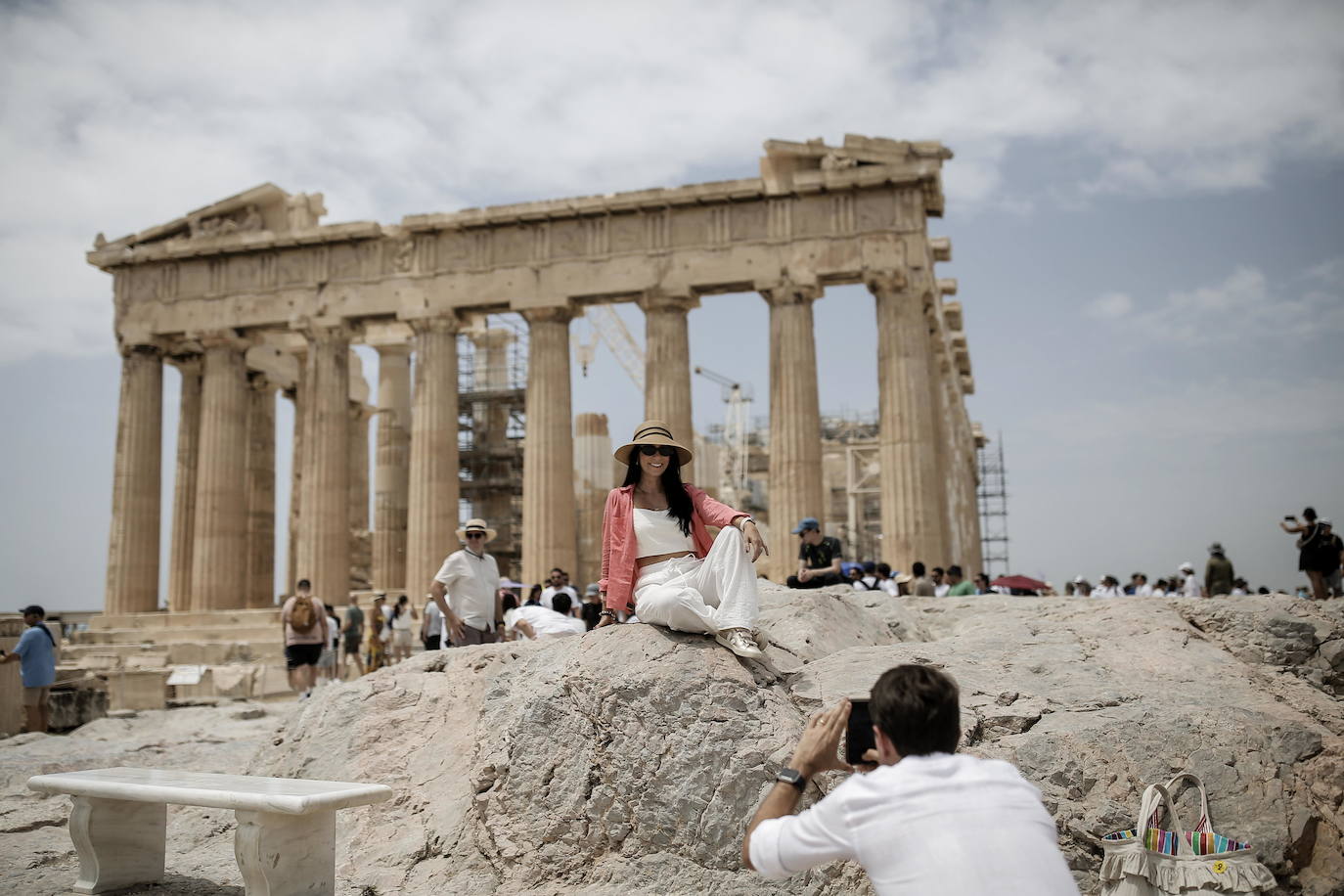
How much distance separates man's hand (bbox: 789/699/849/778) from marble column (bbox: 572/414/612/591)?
30585 mm

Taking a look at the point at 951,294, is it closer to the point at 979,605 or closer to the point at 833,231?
the point at 833,231

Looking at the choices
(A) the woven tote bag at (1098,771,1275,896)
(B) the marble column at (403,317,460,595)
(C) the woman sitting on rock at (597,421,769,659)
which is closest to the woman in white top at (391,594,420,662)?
(B) the marble column at (403,317,460,595)

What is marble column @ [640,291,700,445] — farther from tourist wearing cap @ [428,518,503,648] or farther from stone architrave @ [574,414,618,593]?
tourist wearing cap @ [428,518,503,648]

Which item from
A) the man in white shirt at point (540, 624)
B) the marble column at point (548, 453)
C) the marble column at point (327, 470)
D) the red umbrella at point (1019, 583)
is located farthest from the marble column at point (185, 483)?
the man in white shirt at point (540, 624)

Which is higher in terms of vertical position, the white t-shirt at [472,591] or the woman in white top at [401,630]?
the white t-shirt at [472,591]

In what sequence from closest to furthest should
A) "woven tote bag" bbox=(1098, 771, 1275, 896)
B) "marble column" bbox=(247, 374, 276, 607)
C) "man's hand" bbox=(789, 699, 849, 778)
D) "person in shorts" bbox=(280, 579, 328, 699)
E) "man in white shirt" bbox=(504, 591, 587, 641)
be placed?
"man's hand" bbox=(789, 699, 849, 778)
"woven tote bag" bbox=(1098, 771, 1275, 896)
"man in white shirt" bbox=(504, 591, 587, 641)
"person in shorts" bbox=(280, 579, 328, 699)
"marble column" bbox=(247, 374, 276, 607)

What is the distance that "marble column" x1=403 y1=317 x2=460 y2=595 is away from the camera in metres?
28.1

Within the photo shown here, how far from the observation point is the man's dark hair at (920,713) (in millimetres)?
3340

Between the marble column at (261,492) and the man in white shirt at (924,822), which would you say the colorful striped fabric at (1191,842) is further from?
the marble column at (261,492)

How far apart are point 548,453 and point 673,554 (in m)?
21.3

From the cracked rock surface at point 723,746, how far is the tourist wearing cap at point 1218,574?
29.1ft

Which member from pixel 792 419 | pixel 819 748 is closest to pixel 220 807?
pixel 819 748

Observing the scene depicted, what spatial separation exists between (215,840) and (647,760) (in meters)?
3.81

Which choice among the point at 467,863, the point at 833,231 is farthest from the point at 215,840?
the point at 833,231
